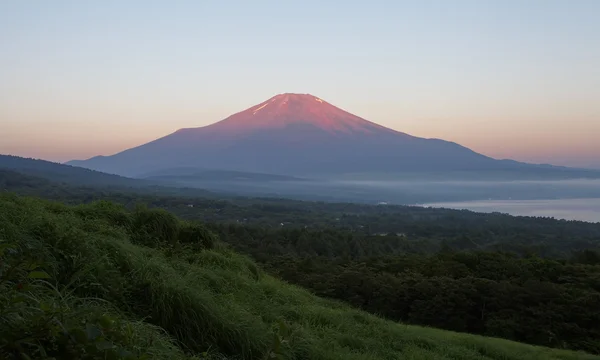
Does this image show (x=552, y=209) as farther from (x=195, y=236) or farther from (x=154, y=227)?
(x=154, y=227)

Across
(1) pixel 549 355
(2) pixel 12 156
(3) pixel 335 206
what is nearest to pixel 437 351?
(1) pixel 549 355

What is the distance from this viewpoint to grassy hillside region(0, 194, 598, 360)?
2596 millimetres

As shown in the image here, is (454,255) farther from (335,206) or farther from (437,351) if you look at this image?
(335,206)

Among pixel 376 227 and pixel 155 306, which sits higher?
pixel 155 306

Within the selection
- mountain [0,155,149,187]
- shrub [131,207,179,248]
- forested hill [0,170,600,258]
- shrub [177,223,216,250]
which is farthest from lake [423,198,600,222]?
shrub [131,207,179,248]

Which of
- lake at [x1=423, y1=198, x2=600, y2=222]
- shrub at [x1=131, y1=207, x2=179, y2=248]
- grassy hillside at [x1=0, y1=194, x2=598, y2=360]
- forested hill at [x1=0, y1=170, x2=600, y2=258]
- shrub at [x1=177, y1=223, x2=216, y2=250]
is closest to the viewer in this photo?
grassy hillside at [x1=0, y1=194, x2=598, y2=360]

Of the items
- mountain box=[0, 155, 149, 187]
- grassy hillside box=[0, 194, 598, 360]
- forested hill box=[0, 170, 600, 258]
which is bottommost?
forested hill box=[0, 170, 600, 258]

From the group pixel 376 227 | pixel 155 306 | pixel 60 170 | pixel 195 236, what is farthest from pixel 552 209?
pixel 155 306

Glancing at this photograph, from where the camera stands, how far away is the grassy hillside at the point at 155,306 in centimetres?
260

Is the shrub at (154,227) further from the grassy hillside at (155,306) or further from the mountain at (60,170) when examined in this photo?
the mountain at (60,170)

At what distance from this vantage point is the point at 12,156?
14475 centimetres

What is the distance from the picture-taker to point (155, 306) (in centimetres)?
465

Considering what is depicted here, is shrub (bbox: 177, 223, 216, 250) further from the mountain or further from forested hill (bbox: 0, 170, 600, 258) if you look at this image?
the mountain

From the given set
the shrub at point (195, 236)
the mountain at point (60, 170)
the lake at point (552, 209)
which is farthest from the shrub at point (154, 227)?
the mountain at point (60, 170)
